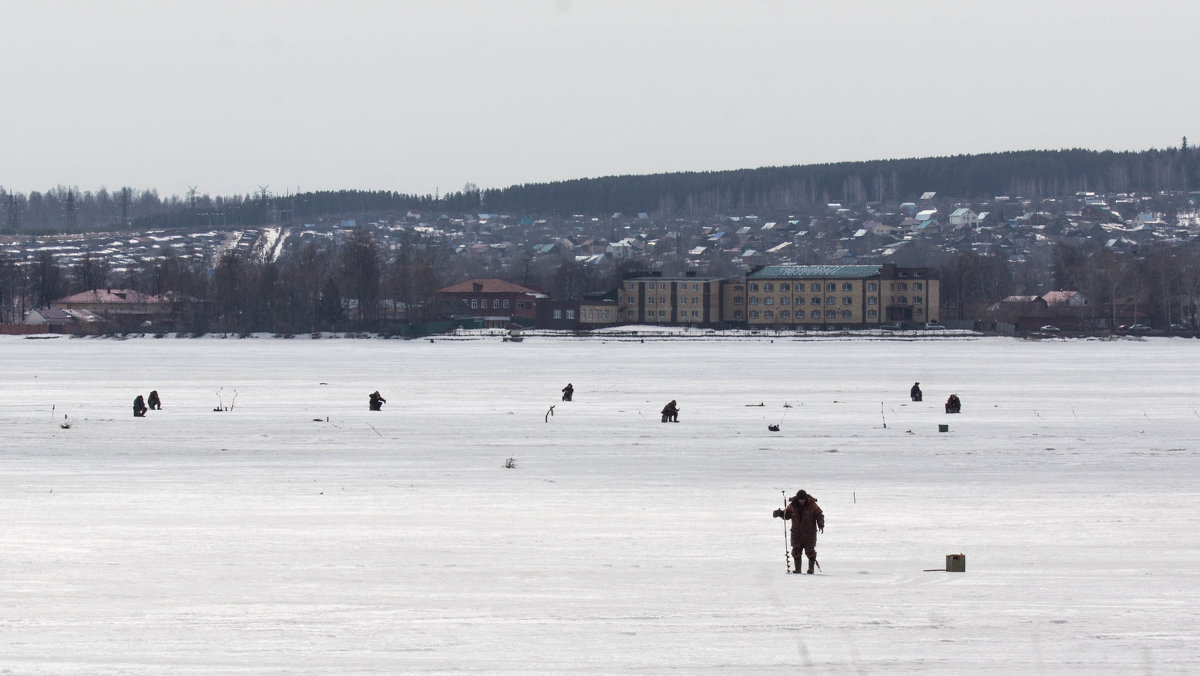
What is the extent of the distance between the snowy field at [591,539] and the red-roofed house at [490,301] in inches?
4714

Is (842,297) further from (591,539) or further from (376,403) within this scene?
(591,539)

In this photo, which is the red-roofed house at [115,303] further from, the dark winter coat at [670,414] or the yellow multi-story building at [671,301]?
the dark winter coat at [670,414]

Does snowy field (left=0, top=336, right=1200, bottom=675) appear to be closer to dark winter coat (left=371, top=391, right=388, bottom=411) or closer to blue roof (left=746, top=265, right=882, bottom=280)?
dark winter coat (left=371, top=391, right=388, bottom=411)

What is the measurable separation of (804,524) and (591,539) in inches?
121

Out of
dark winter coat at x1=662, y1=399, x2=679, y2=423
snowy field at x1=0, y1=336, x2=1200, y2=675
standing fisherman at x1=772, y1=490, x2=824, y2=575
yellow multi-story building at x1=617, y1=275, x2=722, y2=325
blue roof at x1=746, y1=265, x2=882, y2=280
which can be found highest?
blue roof at x1=746, y1=265, x2=882, y2=280

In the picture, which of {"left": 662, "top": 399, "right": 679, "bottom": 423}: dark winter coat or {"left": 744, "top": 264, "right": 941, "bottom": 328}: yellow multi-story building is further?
{"left": 744, "top": 264, "right": 941, "bottom": 328}: yellow multi-story building

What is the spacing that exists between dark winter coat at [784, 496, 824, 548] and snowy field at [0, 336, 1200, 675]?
0.41 meters

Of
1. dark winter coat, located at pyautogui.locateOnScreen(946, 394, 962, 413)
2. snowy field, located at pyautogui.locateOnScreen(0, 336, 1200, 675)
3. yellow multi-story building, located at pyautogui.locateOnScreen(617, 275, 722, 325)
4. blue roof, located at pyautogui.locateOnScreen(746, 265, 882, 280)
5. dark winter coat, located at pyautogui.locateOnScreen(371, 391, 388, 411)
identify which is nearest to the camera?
snowy field, located at pyautogui.locateOnScreen(0, 336, 1200, 675)

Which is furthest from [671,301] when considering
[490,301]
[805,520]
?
[805,520]

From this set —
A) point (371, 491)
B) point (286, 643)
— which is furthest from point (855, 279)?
point (286, 643)

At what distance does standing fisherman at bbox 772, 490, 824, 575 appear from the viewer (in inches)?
553

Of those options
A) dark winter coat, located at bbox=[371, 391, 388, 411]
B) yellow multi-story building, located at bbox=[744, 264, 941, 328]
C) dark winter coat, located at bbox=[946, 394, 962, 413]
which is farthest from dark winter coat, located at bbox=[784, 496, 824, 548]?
yellow multi-story building, located at bbox=[744, 264, 941, 328]

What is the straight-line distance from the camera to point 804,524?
554 inches

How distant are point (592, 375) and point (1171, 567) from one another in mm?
41696
